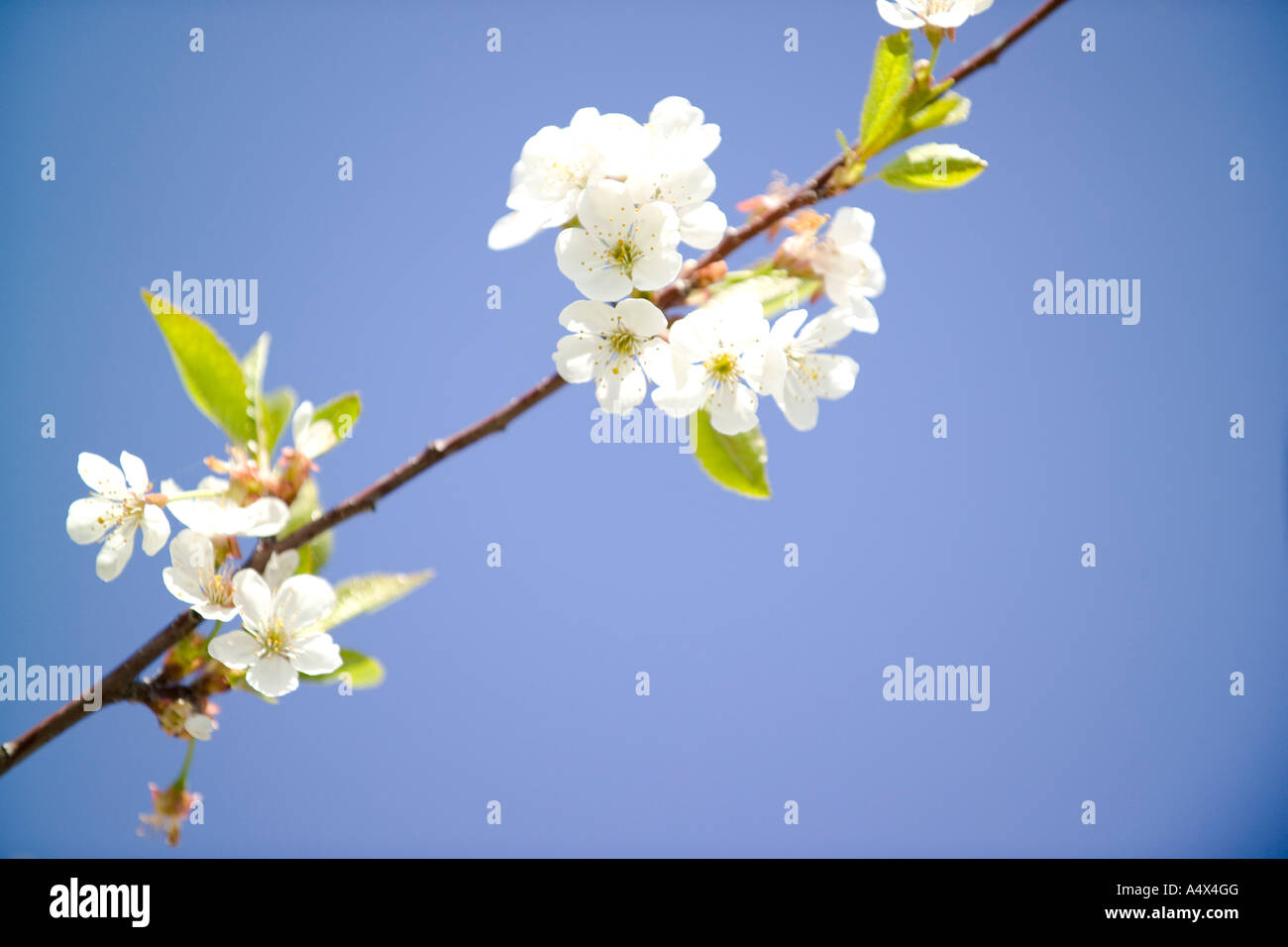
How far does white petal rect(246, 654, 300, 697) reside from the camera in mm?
590

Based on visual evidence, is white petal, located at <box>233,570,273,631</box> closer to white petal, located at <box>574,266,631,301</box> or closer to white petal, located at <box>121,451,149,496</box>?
white petal, located at <box>121,451,149,496</box>

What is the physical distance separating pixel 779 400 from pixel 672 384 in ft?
0.24

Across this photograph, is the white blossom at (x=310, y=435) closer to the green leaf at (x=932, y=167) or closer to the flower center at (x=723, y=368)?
the flower center at (x=723, y=368)

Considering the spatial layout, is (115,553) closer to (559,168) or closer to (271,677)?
(271,677)

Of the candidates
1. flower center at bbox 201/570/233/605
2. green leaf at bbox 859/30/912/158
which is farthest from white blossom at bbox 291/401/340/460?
green leaf at bbox 859/30/912/158

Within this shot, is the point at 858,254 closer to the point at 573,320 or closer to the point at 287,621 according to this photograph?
the point at 573,320

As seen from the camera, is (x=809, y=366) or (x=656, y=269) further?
(x=809, y=366)

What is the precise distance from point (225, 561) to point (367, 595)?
0.10 m

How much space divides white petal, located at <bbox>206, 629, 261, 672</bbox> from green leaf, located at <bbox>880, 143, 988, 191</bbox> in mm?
561

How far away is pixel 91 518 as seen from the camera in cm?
65

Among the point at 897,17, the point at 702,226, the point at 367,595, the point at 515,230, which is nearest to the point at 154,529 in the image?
the point at 367,595

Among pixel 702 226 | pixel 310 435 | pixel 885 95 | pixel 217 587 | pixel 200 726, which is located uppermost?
pixel 885 95

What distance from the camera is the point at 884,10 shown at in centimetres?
61

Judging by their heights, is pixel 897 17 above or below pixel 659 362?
above
